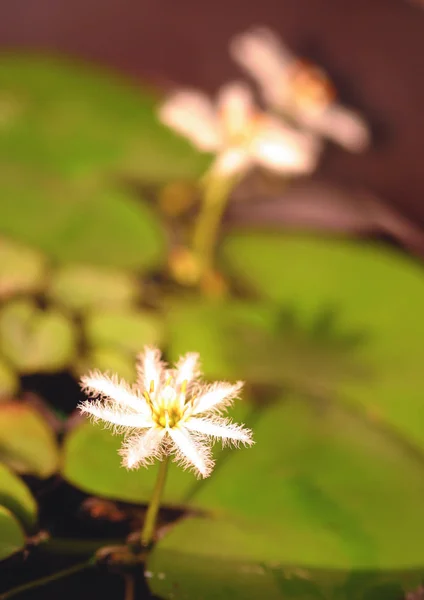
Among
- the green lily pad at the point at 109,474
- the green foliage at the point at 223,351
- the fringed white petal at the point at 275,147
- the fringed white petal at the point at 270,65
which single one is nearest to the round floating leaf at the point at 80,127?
the green foliage at the point at 223,351

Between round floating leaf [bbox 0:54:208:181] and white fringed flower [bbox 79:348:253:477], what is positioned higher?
round floating leaf [bbox 0:54:208:181]

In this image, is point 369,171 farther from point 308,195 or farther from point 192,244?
point 192,244

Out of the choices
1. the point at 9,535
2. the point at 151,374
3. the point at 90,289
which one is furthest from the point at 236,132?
the point at 9,535

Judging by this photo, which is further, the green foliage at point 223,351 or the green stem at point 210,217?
the green stem at point 210,217

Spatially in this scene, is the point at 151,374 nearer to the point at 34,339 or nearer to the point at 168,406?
the point at 168,406

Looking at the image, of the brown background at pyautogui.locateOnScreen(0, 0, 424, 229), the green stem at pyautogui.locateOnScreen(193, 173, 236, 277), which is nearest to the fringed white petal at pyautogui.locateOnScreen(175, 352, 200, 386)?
the green stem at pyautogui.locateOnScreen(193, 173, 236, 277)

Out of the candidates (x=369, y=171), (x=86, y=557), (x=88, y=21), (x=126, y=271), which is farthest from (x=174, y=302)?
(x=88, y=21)

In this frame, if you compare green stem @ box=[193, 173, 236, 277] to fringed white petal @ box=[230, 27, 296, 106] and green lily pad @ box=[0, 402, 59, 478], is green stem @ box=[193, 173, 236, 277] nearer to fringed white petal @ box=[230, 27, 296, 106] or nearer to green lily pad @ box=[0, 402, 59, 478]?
fringed white petal @ box=[230, 27, 296, 106]

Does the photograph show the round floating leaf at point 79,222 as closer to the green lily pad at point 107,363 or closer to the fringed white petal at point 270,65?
the green lily pad at point 107,363
